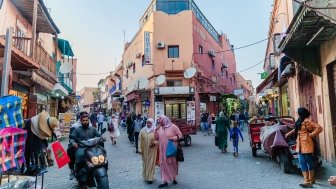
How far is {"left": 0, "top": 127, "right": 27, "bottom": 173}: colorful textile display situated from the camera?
13.0 feet

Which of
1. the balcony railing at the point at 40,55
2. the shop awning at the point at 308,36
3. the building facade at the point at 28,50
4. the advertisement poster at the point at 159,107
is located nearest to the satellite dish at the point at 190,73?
the advertisement poster at the point at 159,107

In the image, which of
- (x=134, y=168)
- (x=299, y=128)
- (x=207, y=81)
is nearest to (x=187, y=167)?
(x=134, y=168)

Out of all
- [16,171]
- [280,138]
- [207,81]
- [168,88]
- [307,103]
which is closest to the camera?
[16,171]

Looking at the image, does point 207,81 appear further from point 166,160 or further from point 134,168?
point 166,160

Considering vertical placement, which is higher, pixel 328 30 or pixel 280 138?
pixel 328 30

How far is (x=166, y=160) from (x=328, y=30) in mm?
5242

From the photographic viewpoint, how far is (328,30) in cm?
757

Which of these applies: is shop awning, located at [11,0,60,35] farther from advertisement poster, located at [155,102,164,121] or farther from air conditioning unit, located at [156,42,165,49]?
advertisement poster, located at [155,102,164,121]

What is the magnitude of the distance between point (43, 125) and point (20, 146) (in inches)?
19.5

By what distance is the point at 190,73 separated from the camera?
25312 mm

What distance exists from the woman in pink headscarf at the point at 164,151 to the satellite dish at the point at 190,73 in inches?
707

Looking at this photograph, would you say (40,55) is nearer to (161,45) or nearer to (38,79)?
(38,79)

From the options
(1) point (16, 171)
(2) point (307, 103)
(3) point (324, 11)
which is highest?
(3) point (324, 11)

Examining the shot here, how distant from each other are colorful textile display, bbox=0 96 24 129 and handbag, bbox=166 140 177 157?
3582 mm
